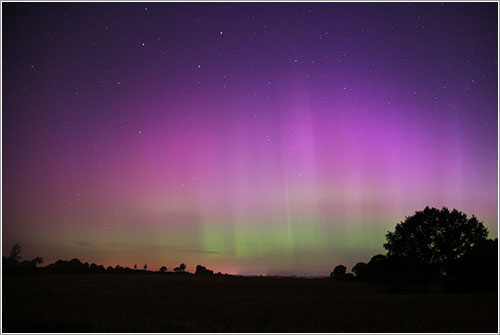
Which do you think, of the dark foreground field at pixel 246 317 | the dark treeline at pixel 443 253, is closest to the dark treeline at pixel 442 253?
the dark treeline at pixel 443 253

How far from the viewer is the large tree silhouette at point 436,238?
4288 centimetres

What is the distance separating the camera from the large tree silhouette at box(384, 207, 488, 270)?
42875 millimetres

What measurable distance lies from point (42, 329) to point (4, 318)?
3.16 meters

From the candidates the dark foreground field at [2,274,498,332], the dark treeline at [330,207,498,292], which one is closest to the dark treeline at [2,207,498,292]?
the dark treeline at [330,207,498,292]

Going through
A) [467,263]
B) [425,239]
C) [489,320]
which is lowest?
[489,320]

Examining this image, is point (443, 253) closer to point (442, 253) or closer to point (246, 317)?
point (442, 253)

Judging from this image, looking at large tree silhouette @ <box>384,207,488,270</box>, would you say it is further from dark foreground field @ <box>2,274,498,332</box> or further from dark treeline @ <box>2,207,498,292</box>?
dark foreground field @ <box>2,274,498,332</box>

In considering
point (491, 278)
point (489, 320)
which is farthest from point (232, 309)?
point (491, 278)

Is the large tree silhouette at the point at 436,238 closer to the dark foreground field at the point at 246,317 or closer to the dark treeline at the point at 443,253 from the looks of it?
the dark treeline at the point at 443,253

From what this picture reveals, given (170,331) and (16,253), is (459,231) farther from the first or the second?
(16,253)

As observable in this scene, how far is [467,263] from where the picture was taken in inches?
1655

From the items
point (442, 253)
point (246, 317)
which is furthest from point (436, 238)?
point (246, 317)

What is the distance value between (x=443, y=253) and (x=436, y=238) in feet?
6.12

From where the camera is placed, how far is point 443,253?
42.9 metres
